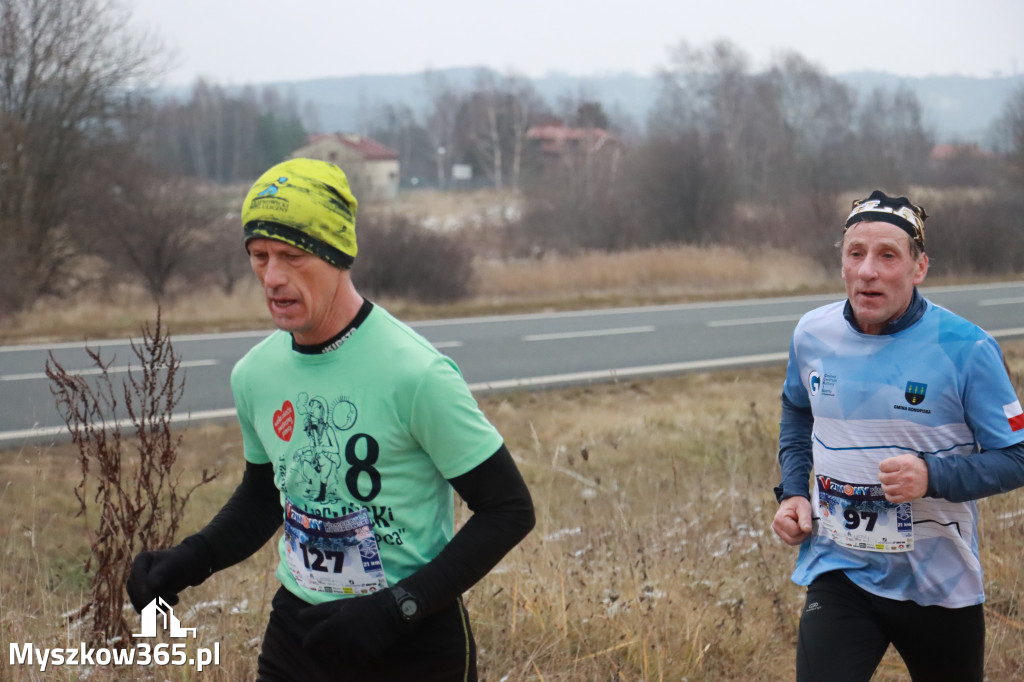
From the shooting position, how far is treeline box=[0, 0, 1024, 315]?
68.1 feet

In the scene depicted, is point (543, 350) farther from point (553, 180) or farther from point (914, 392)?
point (553, 180)

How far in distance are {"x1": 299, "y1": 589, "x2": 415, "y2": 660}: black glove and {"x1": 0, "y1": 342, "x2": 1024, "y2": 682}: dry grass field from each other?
178cm

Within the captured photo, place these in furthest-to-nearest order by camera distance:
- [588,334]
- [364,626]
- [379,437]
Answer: [588,334]
[379,437]
[364,626]

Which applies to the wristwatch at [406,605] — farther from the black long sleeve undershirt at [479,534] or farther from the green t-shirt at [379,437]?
the green t-shirt at [379,437]

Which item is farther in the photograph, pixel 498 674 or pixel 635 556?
pixel 635 556

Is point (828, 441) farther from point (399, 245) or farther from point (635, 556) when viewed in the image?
point (399, 245)

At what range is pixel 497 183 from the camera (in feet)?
214

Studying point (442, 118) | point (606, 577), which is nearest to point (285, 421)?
point (606, 577)

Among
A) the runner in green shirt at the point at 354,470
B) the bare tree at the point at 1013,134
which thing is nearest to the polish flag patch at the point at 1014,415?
the runner in green shirt at the point at 354,470

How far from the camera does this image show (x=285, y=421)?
2.14 m

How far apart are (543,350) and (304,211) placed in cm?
1098

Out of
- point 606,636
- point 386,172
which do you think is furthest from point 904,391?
point 386,172

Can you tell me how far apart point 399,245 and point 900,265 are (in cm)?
1775

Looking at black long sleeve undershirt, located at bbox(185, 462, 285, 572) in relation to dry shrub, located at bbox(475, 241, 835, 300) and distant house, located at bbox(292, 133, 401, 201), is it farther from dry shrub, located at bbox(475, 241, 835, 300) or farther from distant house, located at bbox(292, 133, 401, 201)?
distant house, located at bbox(292, 133, 401, 201)
